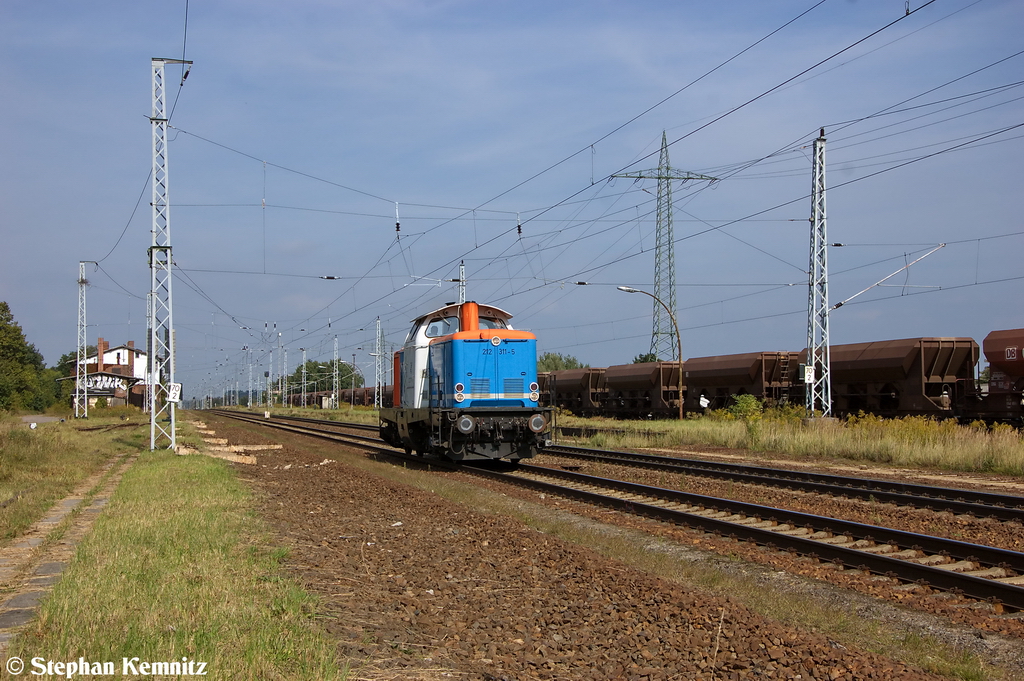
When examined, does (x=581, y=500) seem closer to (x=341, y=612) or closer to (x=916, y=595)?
(x=916, y=595)

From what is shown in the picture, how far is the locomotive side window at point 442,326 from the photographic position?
1950cm

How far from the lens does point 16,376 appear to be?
66188 millimetres

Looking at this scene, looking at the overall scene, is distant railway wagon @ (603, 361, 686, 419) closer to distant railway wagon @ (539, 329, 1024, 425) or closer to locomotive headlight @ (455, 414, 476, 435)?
distant railway wagon @ (539, 329, 1024, 425)

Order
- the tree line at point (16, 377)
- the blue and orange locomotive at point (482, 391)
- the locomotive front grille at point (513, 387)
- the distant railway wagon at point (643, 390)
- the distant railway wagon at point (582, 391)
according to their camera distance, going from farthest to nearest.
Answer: the tree line at point (16, 377) → the distant railway wagon at point (582, 391) → the distant railway wagon at point (643, 390) → the locomotive front grille at point (513, 387) → the blue and orange locomotive at point (482, 391)

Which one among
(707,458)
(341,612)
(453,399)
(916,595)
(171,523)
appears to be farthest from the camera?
(707,458)

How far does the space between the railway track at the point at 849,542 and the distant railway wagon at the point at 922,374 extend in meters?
15.6

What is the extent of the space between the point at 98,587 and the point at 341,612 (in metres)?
2.08

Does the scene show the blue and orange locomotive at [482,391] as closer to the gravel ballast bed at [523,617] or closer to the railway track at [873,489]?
the railway track at [873,489]

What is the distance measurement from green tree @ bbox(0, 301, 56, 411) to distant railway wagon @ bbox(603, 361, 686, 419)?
1423 inches

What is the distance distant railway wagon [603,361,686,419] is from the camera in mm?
37438

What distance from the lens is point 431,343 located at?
760 inches

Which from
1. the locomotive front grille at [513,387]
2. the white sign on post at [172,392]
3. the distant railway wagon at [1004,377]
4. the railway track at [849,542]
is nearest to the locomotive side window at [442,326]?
the locomotive front grille at [513,387]

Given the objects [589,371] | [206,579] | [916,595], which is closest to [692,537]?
[916,595]

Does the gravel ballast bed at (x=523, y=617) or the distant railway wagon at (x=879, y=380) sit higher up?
the distant railway wagon at (x=879, y=380)
